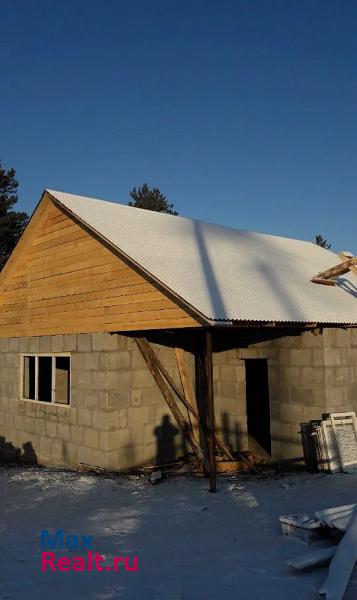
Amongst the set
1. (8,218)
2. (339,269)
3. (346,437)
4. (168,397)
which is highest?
(8,218)

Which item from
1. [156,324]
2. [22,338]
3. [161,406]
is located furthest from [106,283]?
[22,338]

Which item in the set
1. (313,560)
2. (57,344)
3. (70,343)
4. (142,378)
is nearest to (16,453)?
(57,344)

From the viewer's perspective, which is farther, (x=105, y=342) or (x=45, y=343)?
(x=45, y=343)

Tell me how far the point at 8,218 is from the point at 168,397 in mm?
28271

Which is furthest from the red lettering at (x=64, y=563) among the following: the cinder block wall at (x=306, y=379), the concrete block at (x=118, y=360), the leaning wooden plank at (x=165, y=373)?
the cinder block wall at (x=306, y=379)

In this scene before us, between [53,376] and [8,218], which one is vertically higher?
[8,218]

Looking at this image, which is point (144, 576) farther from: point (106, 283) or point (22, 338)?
point (22, 338)

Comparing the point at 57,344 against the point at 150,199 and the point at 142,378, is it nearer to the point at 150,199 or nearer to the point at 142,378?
the point at 142,378

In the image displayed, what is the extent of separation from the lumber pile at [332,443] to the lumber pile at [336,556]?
367 cm

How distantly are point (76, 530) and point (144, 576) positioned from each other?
6.13 ft

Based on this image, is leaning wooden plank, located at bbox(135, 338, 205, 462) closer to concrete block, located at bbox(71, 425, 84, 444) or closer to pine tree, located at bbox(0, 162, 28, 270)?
concrete block, located at bbox(71, 425, 84, 444)

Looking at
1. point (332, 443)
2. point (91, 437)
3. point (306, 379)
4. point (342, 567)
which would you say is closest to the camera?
point (342, 567)

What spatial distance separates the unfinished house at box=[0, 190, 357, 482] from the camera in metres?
9.68

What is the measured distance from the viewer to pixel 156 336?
1148 centimetres
